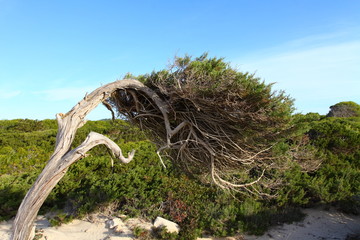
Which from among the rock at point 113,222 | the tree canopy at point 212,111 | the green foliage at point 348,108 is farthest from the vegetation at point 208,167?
the green foliage at point 348,108

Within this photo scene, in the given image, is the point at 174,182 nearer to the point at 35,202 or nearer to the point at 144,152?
the point at 144,152


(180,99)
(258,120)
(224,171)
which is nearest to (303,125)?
(258,120)

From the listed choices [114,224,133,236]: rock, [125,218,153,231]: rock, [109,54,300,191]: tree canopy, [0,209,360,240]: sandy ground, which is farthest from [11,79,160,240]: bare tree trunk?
[125,218,153,231]: rock

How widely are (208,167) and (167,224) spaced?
2.29m

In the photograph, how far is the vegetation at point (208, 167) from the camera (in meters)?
4.06

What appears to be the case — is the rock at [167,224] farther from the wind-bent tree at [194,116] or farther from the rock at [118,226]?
the wind-bent tree at [194,116]

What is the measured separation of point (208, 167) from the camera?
4.83 meters

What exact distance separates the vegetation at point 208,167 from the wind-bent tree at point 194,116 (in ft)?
0.07

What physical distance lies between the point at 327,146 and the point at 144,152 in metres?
6.56

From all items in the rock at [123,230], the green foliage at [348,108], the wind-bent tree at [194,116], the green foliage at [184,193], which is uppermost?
the green foliage at [348,108]

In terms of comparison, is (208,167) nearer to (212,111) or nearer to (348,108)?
(212,111)

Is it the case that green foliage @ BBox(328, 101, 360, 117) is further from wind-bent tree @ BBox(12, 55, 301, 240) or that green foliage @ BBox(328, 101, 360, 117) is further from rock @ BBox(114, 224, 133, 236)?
rock @ BBox(114, 224, 133, 236)

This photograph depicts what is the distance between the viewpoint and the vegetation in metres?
4.06

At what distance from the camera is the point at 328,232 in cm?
707
